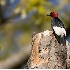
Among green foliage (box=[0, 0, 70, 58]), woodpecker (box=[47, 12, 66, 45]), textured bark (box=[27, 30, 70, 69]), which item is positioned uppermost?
green foliage (box=[0, 0, 70, 58])

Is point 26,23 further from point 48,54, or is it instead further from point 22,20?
point 48,54

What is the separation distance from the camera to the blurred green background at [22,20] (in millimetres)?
1795

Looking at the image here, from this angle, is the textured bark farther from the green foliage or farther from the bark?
the green foliage

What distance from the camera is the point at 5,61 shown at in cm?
165

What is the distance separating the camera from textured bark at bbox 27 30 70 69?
125 centimetres

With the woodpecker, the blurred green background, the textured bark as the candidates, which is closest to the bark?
the blurred green background

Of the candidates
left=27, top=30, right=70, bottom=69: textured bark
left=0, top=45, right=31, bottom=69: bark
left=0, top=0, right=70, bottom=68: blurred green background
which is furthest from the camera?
left=0, top=0, right=70, bottom=68: blurred green background

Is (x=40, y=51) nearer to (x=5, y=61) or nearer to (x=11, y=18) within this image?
(x=5, y=61)

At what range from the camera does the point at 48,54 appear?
1274mm

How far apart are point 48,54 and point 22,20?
2.28 ft

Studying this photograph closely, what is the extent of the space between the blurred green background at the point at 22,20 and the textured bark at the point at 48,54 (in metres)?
0.36

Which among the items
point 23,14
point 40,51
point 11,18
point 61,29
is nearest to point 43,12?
point 23,14

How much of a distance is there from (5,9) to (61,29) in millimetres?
637

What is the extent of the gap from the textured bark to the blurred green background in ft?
1.17
